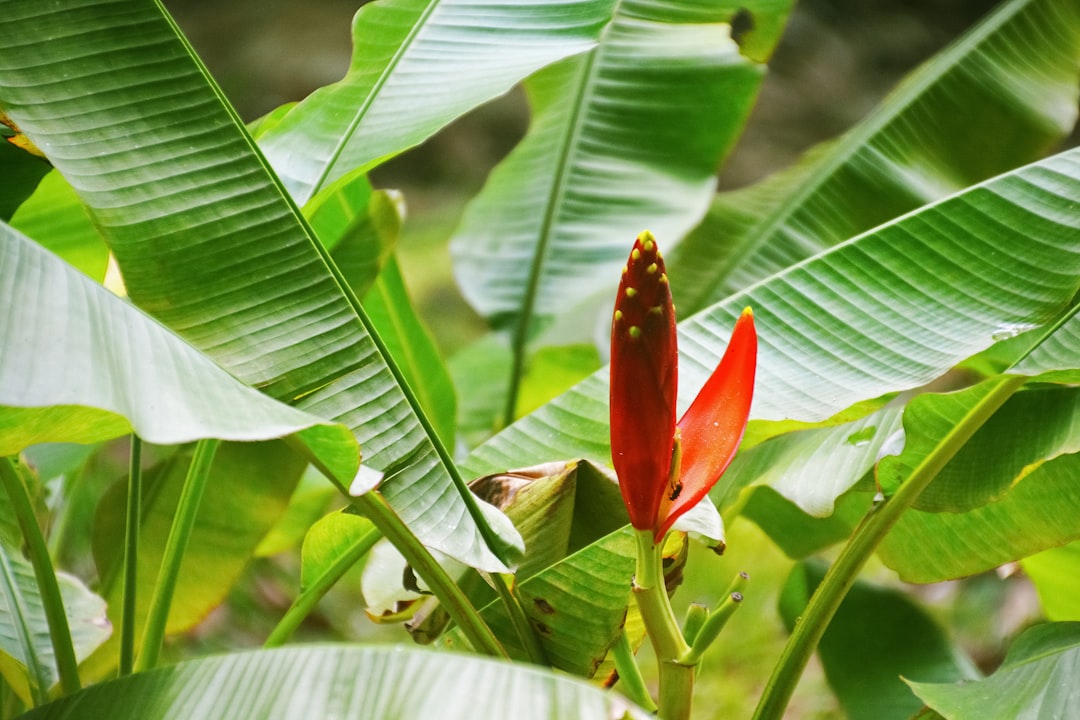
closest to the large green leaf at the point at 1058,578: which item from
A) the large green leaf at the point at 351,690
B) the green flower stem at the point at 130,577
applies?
the large green leaf at the point at 351,690

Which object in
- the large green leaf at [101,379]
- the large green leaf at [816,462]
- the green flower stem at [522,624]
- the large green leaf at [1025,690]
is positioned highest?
the large green leaf at [816,462]

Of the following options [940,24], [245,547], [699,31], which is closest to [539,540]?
[245,547]

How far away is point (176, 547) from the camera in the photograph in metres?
0.68

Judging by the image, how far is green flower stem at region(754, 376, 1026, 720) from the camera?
1.94 ft

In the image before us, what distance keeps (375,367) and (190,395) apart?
6.8 inches

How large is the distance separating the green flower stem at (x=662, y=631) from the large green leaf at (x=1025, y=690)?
17cm

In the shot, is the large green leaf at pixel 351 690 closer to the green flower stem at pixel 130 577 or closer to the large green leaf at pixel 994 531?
the green flower stem at pixel 130 577

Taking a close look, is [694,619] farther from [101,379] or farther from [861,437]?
[101,379]

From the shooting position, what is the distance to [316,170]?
29.4 inches

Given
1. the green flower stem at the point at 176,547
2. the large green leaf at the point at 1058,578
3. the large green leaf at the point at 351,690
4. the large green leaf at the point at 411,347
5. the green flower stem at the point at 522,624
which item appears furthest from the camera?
the large green leaf at the point at 411,347

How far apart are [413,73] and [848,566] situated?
0.54 metres

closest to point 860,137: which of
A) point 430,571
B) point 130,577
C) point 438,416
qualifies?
point 438,416

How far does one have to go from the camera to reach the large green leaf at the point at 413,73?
0.71 meters

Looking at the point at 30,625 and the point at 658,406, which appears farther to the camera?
the point at 30,625
